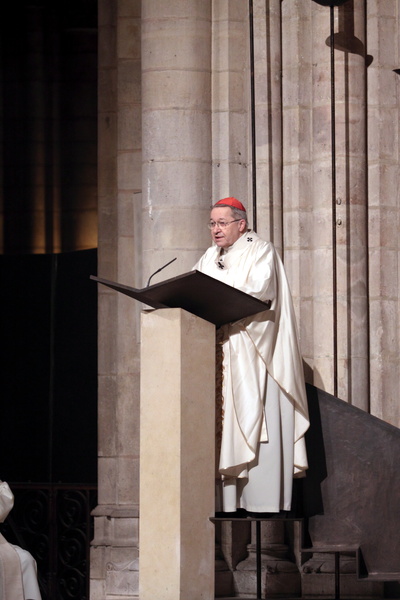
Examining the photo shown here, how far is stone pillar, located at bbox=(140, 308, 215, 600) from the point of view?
230 inches

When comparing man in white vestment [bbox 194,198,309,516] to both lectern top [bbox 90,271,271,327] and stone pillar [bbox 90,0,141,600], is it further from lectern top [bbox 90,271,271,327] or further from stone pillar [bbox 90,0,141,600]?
stone pillar [bbox 90,0,141,600]

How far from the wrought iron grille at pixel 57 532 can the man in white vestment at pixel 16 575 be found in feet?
5.23

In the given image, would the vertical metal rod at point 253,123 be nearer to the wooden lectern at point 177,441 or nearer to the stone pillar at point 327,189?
the stone pillar at point 327,189

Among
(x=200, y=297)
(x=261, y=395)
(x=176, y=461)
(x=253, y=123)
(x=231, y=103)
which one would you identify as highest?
(x=231, y=103)

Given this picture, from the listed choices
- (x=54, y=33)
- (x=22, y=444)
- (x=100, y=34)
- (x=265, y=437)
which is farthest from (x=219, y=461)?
(x=54, y=33)

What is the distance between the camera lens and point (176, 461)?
5.86 meters

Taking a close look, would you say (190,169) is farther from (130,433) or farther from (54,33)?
(54,33)

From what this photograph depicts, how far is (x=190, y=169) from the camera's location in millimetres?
7566

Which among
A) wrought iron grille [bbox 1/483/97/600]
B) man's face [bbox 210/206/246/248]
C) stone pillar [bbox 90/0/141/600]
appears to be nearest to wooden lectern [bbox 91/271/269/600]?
man's face [bbox 210/206/246/248]

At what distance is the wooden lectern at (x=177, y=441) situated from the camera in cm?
583

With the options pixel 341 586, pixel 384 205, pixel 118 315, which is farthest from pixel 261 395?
pixel 118 315

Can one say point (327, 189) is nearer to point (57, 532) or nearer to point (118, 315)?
point (118, 315)

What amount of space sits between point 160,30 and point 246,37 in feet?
1.65

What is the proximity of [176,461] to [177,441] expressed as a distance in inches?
3.3
